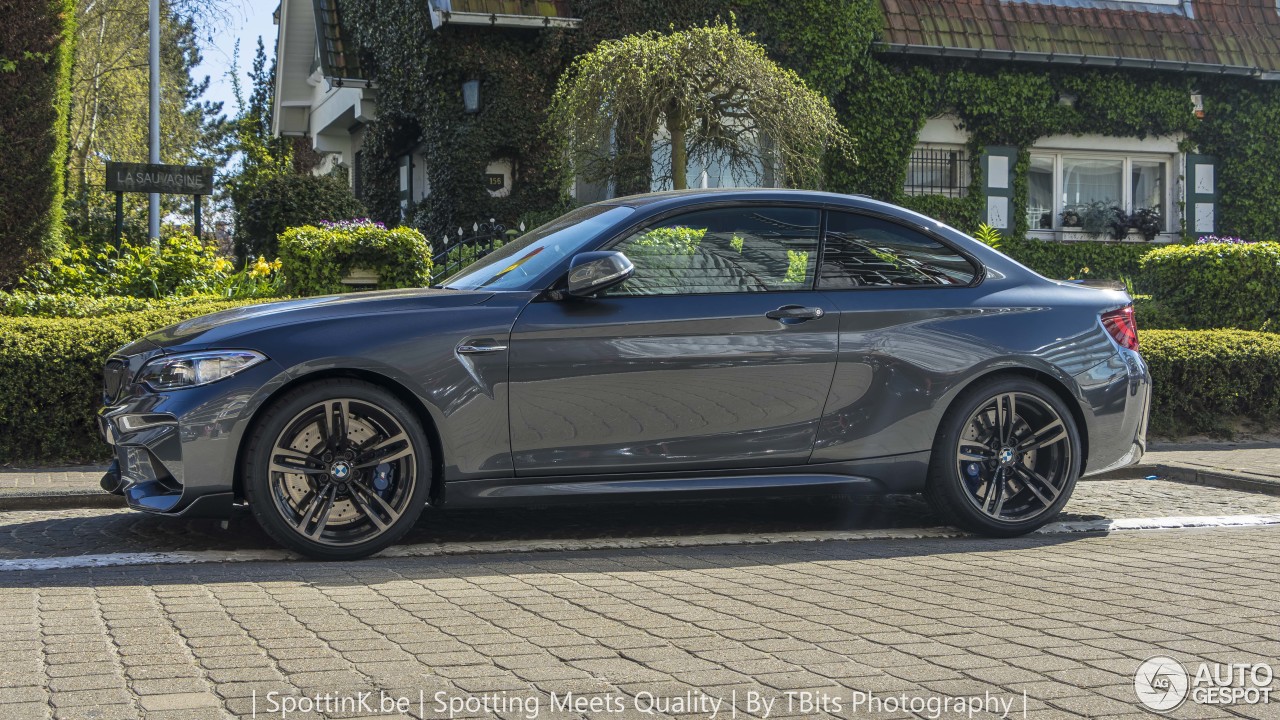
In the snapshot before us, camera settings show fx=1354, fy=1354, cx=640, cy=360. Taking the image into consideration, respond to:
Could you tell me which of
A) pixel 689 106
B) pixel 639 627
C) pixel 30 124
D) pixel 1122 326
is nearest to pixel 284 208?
pixel 30 124

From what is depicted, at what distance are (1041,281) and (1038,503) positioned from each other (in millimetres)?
1107

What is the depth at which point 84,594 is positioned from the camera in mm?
5004

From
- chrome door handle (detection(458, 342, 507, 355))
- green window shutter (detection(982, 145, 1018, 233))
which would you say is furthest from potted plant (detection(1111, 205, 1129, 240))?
chrome door handle (detection(458, 342, 507, 355))

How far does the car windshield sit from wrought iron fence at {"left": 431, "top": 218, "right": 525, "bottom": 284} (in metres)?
6.76

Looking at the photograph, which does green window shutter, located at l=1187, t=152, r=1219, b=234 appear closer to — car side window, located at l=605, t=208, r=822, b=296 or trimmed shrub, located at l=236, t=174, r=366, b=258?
trimmed shrub, located at l=236, t=174, r=366, b=258

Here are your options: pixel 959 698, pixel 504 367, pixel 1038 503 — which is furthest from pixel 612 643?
pixel 1038 503

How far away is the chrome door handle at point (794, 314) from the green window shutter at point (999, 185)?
1632 centimetres

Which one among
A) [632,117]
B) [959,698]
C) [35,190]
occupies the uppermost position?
[632,117]

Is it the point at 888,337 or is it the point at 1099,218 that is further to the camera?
the point at 1099,218

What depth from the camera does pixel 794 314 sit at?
618 centimetres

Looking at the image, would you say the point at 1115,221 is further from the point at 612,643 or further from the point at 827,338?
the point at 612,643

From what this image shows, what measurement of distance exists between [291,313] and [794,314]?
223cm

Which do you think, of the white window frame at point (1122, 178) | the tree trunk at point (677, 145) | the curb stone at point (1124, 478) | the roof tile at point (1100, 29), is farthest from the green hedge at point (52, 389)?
the white window frame at point (1122, 178)

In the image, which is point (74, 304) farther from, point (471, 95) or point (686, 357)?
point (471, 95)
